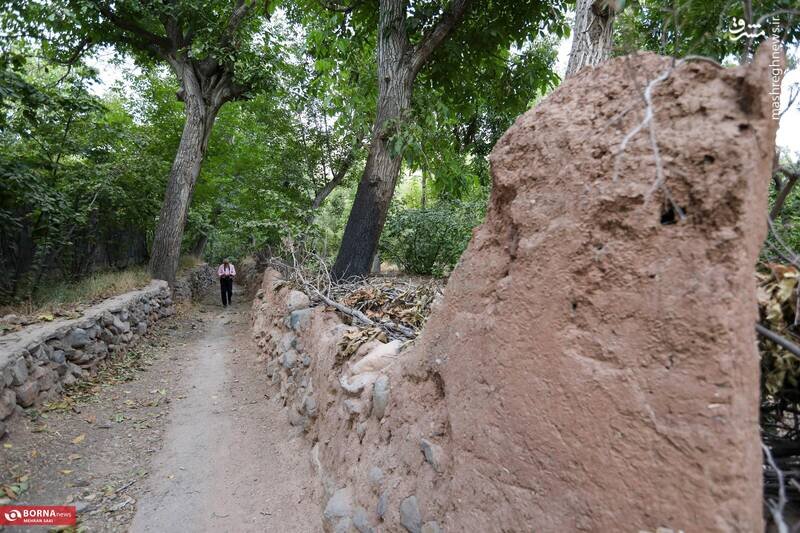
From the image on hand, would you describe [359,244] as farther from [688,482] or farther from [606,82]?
[688,482]

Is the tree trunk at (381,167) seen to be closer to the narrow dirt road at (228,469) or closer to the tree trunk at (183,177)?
the narrow dirt road at (228,469)

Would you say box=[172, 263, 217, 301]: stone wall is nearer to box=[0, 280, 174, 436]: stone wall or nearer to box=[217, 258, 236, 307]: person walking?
box=[217, 258, 236, 307]: person walking

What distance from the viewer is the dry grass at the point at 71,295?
243 inches

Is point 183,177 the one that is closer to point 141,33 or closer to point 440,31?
point 141,33

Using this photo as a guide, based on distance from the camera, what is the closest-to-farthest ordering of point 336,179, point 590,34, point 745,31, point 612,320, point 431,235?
point 612,320
point 745,31
point 590,34
point 431,235
point 336,179

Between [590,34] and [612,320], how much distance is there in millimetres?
3500

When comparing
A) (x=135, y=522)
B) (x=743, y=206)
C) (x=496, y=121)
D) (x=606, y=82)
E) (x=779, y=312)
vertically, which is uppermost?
(x=496, y=121)

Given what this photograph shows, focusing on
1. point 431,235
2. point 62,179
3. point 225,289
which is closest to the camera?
point 62,179

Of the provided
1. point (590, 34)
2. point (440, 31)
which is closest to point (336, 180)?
point (440, 31)

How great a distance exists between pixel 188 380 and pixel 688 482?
6.35 metres

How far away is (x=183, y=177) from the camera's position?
10.2 metres

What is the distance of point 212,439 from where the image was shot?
446 cm

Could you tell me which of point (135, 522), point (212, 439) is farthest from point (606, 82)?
point (212, 439)

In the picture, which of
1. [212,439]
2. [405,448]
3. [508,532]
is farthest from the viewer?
[212,439]
